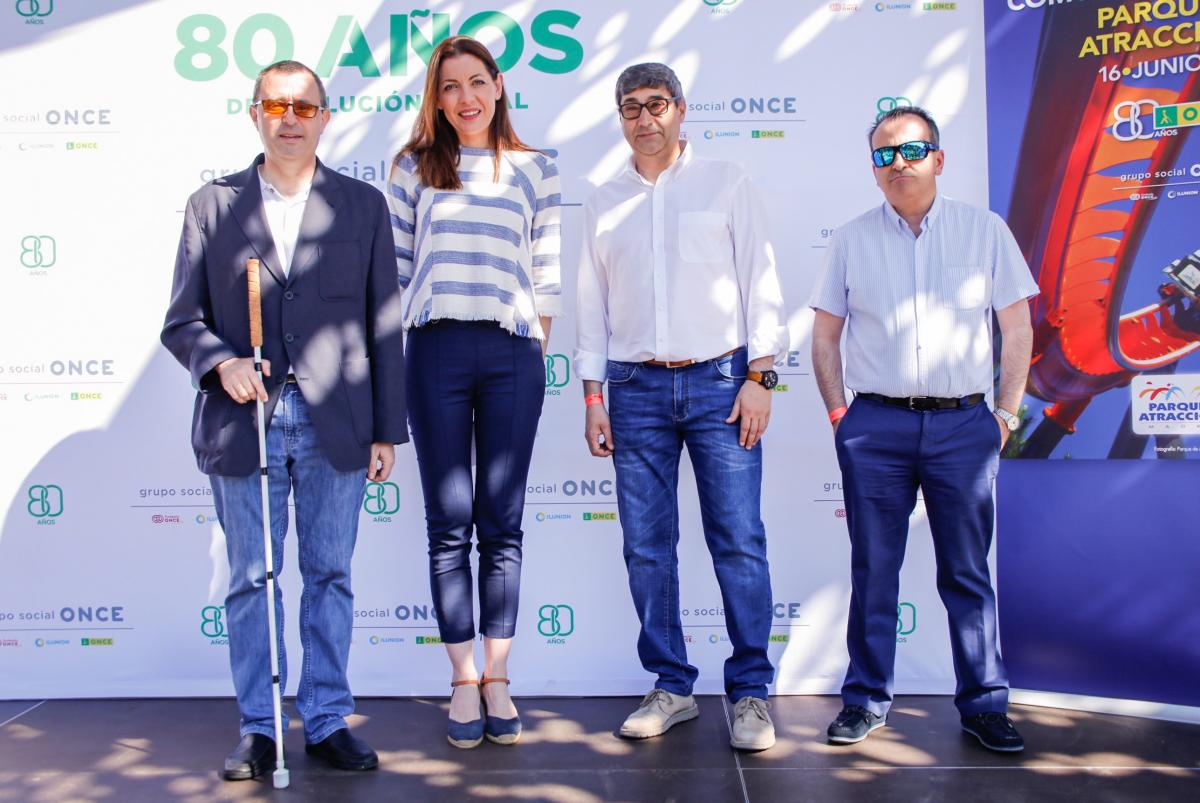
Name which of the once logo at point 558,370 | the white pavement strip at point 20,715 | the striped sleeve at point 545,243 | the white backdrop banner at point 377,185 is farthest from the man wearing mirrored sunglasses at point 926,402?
the white pavement strip at point 20,715

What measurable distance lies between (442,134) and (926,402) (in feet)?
5.32

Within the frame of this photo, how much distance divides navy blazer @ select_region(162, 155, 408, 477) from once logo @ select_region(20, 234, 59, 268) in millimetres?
1071

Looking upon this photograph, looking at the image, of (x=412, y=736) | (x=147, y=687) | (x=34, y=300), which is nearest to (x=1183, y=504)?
(x=412, y=736)

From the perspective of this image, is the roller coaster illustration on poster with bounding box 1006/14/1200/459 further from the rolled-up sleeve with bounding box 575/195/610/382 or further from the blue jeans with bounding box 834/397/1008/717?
the rolled-up sleeve with bounding box 575/195/610/382

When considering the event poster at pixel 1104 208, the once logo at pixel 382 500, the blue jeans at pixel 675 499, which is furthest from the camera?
the once logo at pixel 382 500

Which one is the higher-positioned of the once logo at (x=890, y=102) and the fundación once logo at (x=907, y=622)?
the once logo at (x=890, y=102)

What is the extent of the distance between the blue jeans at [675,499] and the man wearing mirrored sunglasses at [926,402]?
299mm

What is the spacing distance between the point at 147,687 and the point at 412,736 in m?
1.12

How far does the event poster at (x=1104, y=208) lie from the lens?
3102mm

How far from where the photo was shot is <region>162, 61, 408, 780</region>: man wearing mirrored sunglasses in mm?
2607

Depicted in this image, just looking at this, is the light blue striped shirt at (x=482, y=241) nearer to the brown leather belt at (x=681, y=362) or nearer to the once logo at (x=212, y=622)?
the brown leather belt at (x=681, y=362)

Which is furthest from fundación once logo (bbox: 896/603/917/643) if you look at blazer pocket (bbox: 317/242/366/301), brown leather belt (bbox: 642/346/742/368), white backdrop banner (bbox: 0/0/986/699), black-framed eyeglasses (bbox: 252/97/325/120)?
black-framed eyeglasses (bbox: 252/97/325/120)

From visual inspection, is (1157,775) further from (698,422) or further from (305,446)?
(305,446)

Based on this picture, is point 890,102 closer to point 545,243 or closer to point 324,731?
point 545,243
